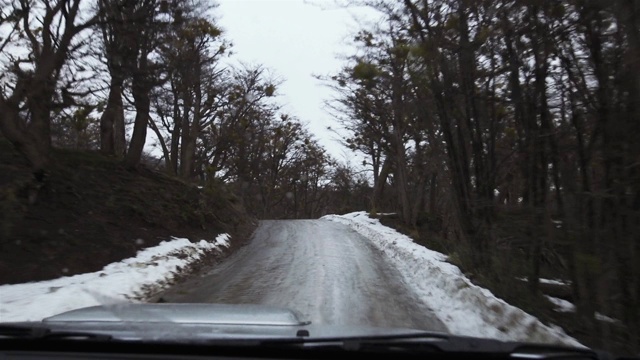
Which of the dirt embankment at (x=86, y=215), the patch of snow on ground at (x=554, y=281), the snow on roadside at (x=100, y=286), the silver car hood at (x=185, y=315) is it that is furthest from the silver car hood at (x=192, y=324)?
the dirt embankment at (x=86, y=215)

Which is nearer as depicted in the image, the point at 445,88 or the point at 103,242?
the point at 445,88

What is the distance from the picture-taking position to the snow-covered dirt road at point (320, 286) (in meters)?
7.85

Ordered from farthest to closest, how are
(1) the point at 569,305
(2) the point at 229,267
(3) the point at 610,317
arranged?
1. (2) the point at 229,267
2. (1) the point at 569,305
3. (3) the point at 610,317

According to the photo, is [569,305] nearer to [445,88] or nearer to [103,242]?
[445,88]

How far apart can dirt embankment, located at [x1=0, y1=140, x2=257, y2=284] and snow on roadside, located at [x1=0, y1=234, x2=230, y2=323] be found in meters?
0.37

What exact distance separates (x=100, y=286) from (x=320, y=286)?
146 inches

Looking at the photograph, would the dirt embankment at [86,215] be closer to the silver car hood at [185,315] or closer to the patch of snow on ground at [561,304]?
the silver car hood at [185,315]

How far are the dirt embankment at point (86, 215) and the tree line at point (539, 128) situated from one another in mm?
6583

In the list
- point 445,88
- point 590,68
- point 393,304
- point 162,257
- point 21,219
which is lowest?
point 393,304

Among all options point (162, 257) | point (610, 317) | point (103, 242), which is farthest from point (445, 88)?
point (103, 242)

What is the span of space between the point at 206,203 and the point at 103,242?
856cm

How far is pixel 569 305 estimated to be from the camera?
23.6 ft

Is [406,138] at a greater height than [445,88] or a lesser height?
greater

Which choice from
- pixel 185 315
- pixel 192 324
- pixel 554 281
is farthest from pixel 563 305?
pixel 192 324
